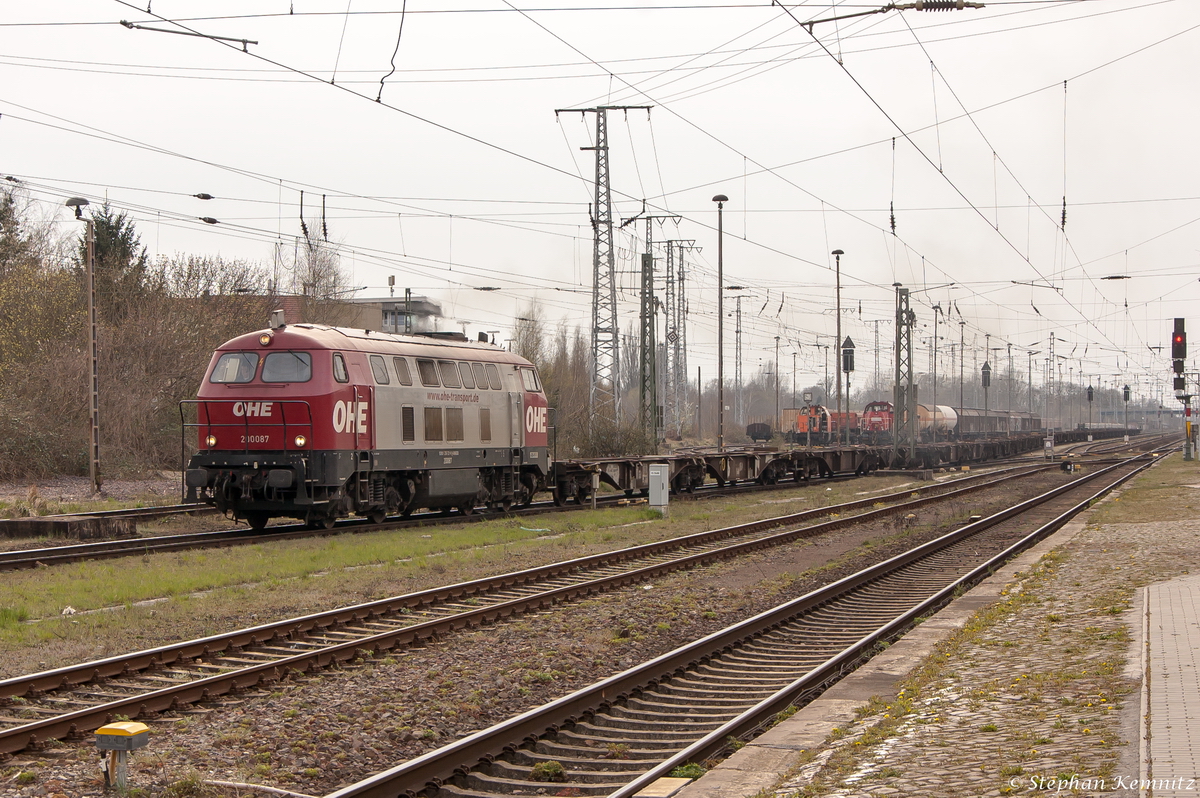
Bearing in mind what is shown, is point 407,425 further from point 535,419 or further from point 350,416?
point 535,419

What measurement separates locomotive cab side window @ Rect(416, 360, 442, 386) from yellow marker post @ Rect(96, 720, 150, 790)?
1548 centimetres

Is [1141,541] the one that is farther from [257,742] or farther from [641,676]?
[257,742]

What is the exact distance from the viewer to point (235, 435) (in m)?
19.0

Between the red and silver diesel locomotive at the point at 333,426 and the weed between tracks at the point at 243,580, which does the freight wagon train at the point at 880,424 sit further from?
the weed between tracks at the point at 243,580

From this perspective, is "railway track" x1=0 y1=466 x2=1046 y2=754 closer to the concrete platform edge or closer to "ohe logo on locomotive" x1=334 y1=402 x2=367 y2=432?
the concrete platform edge

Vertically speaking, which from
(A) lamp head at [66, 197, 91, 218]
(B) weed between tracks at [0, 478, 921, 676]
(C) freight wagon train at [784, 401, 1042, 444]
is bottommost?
(B) weed between tracks at [0, 478, 921, 676]

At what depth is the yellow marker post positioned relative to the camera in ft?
19.9

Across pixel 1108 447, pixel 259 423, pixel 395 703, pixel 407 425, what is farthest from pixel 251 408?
pixel 1108 447

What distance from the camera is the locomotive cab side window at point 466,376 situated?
22.8m

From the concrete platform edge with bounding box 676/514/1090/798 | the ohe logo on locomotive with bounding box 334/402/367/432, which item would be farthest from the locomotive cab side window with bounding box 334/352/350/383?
the concrete platform edge with bounding box 676/514/1090/798


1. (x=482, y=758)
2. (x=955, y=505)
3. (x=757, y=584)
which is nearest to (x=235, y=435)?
(x=757, y=584)

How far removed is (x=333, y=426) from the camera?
18.8m

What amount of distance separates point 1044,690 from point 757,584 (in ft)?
23.5

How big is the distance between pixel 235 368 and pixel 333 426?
7.71 feet
